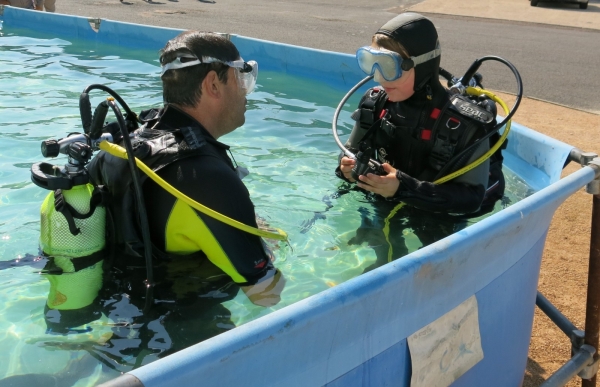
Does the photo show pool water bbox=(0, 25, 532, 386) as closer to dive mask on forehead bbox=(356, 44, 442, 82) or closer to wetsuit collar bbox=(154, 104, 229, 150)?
wetsuit collar bbox=(154, 104, 229, 150)

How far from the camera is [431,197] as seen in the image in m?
3.13

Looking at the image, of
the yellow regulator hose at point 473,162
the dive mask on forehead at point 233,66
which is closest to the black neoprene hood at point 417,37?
the yellow regulator hose at point 473,162

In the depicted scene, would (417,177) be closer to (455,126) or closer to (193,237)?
(455,126)

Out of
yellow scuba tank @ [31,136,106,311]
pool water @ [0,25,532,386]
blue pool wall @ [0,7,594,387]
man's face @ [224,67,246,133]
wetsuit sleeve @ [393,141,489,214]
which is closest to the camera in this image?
blue pool wall @ [0,7,594,387]

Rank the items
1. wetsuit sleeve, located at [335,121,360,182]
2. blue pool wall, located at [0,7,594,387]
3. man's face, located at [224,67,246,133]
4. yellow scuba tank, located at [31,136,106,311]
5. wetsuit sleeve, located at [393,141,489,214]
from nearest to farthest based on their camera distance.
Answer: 1. blue pool wall, located at [0,7,594,387]
2. yellow scuba tank, located at [31,136,106,311]
3. man's face, located at [224,67,246,133]
4. wetsuit sleeve, located at [393,141,489,214]
5. wetsuit sleeve, located at [335,121,360,182]

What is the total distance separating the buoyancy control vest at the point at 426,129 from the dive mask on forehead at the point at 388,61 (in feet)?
0.82

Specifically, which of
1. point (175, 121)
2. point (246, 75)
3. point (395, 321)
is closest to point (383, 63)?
point (246, 75)

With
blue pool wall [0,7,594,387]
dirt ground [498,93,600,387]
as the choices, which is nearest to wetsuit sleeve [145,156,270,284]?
blue pool wall [0,7,594,387]

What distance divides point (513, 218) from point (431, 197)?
944 millimetres

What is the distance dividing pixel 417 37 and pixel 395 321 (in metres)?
1.80

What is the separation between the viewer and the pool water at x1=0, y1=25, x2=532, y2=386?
2.54 meters

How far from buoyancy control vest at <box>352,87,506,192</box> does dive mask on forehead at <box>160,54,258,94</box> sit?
3.39 feet

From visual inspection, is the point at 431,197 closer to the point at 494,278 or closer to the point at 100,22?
the point at 494,278

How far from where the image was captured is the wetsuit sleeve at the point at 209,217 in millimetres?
2328
